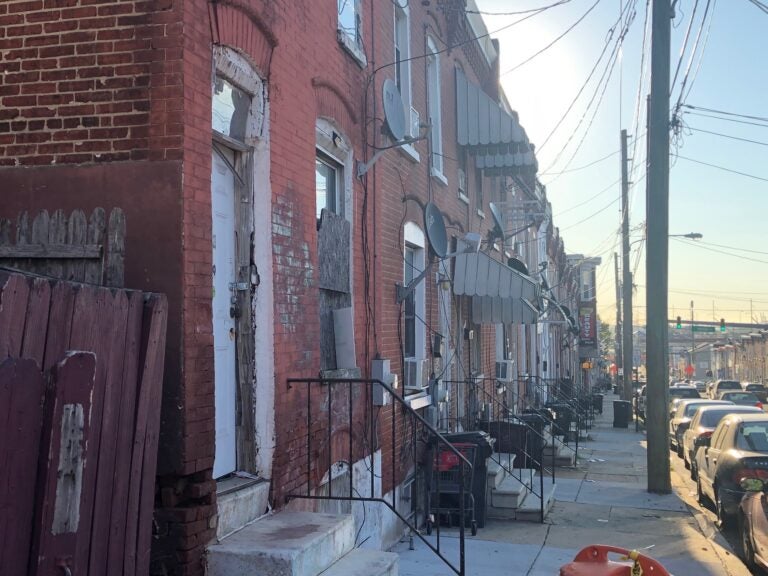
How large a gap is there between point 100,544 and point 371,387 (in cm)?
438

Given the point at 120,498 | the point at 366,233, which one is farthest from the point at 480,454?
the point at 120,498

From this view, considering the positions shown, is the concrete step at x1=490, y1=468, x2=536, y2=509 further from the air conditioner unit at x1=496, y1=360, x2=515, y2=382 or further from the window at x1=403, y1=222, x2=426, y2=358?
the air conditioner unit at x1=496, y1=360, x2=515, y2=382

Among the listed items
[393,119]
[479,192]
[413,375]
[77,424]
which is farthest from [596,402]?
[77,424]

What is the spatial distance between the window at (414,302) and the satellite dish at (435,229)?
5.7 inches

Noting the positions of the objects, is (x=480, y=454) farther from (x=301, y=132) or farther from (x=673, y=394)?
(x=673, y=394)

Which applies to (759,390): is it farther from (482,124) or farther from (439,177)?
(439,177)

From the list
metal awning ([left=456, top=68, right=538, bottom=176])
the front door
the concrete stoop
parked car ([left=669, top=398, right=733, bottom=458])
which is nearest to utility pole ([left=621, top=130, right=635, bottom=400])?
parked car ([left=669, top=398, right=733, bottom=458])

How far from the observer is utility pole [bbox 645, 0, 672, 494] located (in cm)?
1188

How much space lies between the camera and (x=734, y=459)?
959cm

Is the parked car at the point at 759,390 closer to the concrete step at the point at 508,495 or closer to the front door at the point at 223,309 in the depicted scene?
the concrete step at the point at 508,495

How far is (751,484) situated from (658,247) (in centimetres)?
399

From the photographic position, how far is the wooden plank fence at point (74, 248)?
14.3ft

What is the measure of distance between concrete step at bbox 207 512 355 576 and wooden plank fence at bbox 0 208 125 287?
167cm

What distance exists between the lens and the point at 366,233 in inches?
305
